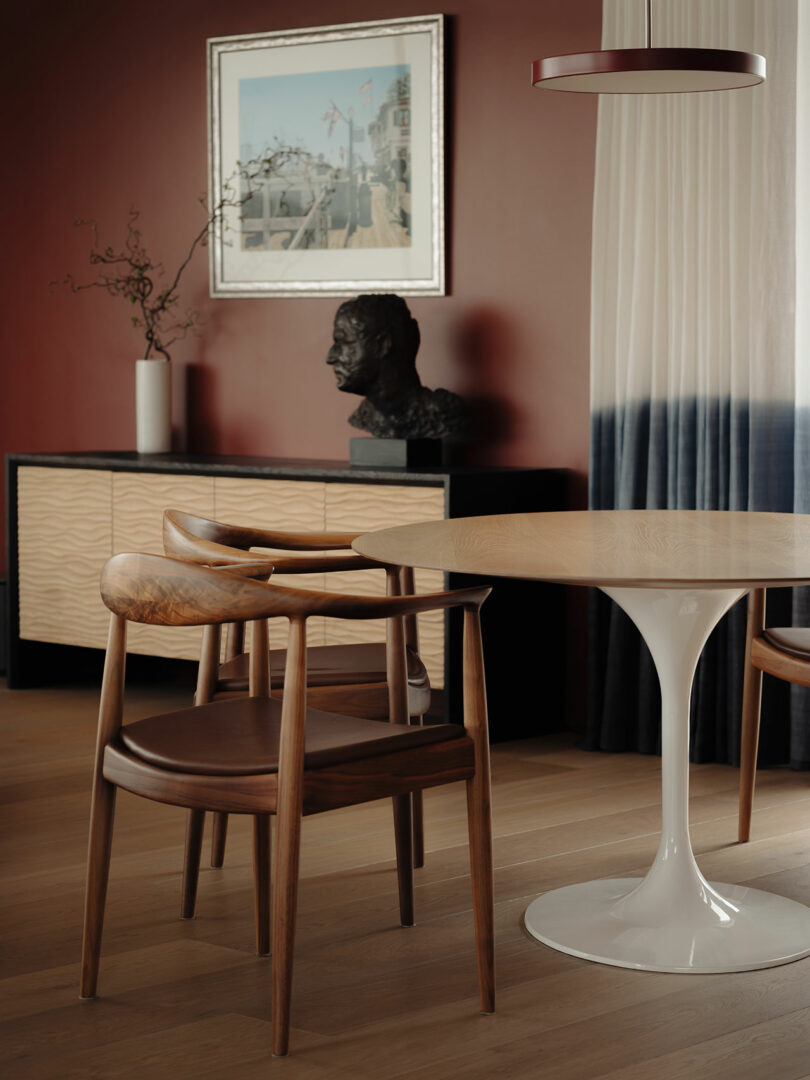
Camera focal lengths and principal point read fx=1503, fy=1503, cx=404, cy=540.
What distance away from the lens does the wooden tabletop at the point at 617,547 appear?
7.88ft

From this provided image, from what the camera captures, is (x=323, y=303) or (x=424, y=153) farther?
(x=323, y=303)

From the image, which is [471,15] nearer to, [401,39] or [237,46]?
[401,39]

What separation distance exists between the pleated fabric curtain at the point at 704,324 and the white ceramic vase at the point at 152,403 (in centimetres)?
173

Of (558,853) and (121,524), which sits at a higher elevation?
(121,524)

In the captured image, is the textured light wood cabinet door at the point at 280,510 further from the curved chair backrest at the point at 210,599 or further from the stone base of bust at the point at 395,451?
the curved chair backrest at the point at 210,599

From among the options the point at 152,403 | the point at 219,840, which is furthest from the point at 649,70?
the point at 152,403

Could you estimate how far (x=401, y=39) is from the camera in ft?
16.3

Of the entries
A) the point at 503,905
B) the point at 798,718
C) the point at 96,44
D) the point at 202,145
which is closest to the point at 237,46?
the point at 202,145

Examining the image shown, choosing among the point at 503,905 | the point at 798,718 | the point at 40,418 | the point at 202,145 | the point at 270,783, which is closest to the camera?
the point at 270,783

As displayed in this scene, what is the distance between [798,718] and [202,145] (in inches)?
118

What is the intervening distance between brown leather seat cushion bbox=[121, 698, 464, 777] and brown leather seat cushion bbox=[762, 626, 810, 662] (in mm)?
1083

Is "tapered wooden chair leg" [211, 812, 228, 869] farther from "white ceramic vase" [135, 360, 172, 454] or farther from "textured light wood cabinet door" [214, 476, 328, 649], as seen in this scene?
"white ceramic vase" [135, 360, 172, 454]

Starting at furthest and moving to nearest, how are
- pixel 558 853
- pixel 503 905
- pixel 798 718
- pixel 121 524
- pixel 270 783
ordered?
pixel 121 524, pixel 798 718, pixel 558 853, pixel 503 905, pixel 270 783

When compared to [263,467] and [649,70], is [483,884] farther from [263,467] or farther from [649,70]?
Result: [263,467]
